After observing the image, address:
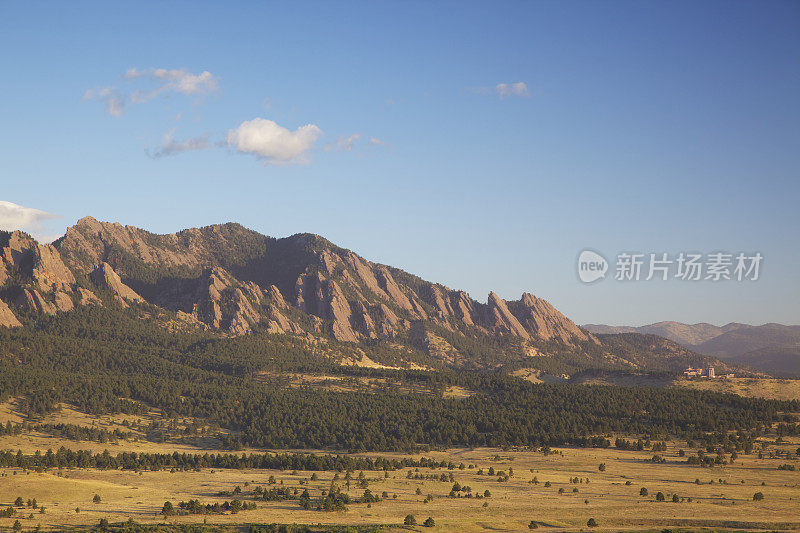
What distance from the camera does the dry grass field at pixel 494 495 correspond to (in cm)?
11344

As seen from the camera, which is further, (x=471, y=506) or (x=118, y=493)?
(x=118, y=493)

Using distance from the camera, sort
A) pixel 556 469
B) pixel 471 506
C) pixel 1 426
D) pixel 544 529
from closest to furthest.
A: pixel 544 529 < pixel 471 506 < pixel 556 469 < pixel 1 426

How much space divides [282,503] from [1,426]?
11051 centimetres

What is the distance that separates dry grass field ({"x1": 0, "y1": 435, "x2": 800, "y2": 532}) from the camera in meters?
113

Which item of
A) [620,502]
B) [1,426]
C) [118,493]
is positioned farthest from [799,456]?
[1,426]

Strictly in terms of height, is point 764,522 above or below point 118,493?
above

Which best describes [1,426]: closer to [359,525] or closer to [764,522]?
[359,525]

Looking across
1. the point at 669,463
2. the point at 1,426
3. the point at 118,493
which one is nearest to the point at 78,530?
the point at 118,493

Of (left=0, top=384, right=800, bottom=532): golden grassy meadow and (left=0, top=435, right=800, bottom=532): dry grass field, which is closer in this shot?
(left=0, top=384, right=800, bottom=532): golden grassy meadow

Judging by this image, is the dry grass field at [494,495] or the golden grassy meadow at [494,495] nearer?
the golden grassy meadow at [494,495]

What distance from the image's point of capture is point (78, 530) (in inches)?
4003

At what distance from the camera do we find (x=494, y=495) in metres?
139

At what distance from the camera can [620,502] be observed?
12938 cm

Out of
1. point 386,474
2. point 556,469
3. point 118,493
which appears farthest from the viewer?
point 556,469
